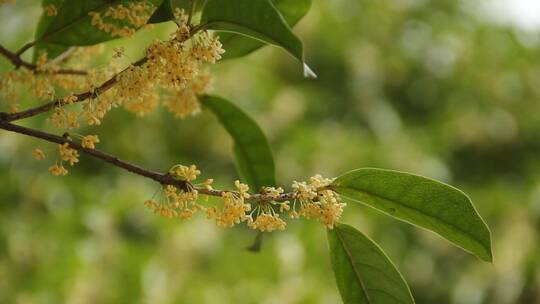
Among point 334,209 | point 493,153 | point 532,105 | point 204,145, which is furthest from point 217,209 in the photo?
point 532,105

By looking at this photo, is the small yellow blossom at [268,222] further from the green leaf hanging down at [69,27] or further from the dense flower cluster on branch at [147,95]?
the green leaf hanging down at [69,27]

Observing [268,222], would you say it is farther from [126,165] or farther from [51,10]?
[51,10]

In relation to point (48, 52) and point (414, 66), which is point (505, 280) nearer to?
point (414, 66)

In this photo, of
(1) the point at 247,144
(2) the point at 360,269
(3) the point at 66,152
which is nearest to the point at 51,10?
(3) the point at 66,152

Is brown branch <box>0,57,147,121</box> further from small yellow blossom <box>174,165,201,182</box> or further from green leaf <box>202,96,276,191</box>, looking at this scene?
green leaf <box>202,96,276,191</box>

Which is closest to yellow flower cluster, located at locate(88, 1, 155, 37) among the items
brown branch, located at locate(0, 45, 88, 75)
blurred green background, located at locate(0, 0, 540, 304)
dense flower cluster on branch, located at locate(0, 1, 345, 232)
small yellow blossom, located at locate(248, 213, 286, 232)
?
dense flower cluster on branch, located at locate(0, 1, 345, 232)

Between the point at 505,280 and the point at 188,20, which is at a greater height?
the point at 505,280
